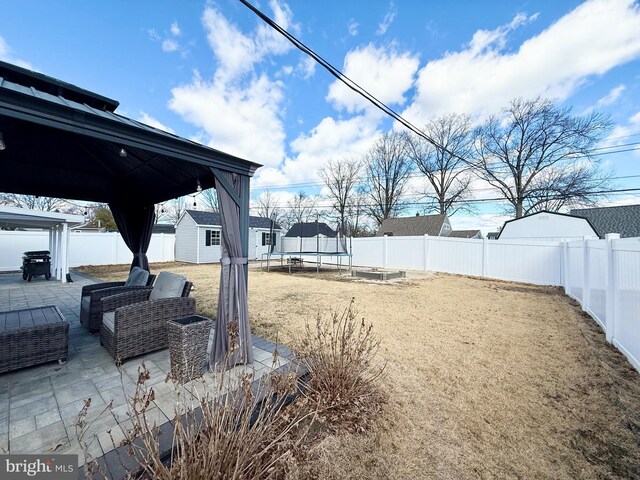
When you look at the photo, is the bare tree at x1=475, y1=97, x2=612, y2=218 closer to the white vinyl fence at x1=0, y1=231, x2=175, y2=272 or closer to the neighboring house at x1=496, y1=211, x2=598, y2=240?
the neighboring house at x1=496, y1=211, x2=598, y2=240

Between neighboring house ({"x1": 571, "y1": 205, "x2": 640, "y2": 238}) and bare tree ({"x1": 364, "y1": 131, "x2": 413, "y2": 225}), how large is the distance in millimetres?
12965

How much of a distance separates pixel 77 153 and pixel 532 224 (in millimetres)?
19370

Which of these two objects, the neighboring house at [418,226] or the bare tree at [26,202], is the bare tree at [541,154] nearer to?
the neighboring house at [418,226]

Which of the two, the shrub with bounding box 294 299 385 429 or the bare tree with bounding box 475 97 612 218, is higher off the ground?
the bare tree with bounding box 475 97 612 218

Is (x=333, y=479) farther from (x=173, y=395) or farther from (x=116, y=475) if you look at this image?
(x=173, y=395)

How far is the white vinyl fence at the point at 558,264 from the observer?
10.6ft

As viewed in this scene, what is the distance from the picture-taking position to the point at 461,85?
6.69 meters

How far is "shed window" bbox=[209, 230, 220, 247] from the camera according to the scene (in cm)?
1641

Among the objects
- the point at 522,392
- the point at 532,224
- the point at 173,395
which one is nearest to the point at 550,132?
the point at 532,224

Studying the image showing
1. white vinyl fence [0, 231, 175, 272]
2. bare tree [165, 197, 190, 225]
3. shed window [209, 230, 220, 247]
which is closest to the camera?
white vinyl fence [0, 231, 175, 272]

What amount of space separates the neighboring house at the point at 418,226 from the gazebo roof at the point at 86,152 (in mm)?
19676

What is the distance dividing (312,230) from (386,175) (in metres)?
14.1

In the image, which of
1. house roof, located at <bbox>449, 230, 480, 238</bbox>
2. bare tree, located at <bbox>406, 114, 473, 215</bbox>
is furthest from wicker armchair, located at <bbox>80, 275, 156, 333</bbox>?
house roof, located at <bbox>449, 230, 480, 238</bbox>

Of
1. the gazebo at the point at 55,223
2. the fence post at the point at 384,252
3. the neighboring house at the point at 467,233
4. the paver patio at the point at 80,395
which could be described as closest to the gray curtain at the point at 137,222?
the paver patio at the point at 80,395
